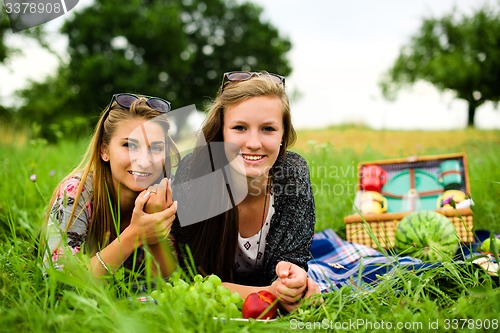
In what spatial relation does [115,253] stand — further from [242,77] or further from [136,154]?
[242,77]

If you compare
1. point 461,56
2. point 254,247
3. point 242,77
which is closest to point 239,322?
point 254,247

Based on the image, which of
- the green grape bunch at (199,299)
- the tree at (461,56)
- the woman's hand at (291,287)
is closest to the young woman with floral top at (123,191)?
the green grape bunch at (199,299)

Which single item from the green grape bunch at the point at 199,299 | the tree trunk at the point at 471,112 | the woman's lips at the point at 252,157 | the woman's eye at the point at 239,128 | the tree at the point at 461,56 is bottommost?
the green grape bunch at the point at 199,299

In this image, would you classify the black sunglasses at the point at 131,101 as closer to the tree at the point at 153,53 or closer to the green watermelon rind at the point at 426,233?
the green watermelon rind at the point at 426,233

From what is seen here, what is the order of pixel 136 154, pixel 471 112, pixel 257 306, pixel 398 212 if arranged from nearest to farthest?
pixel 257 306
pixel 136 154
pixel 398 212
pixel 471 112

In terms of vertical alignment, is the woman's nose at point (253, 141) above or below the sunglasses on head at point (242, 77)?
below

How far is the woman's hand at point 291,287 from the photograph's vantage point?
87.0 inches

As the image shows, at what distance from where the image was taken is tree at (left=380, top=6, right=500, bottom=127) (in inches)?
871

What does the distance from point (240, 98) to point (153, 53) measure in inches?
856

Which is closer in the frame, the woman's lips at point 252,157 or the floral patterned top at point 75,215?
the floral patterned top at point 75,215

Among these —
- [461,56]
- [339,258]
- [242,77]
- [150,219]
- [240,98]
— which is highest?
[461,56]

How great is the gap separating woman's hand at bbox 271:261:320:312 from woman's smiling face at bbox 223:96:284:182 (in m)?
0.66

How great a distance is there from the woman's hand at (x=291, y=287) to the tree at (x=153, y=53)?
1849 cm

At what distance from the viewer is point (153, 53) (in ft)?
76.4
